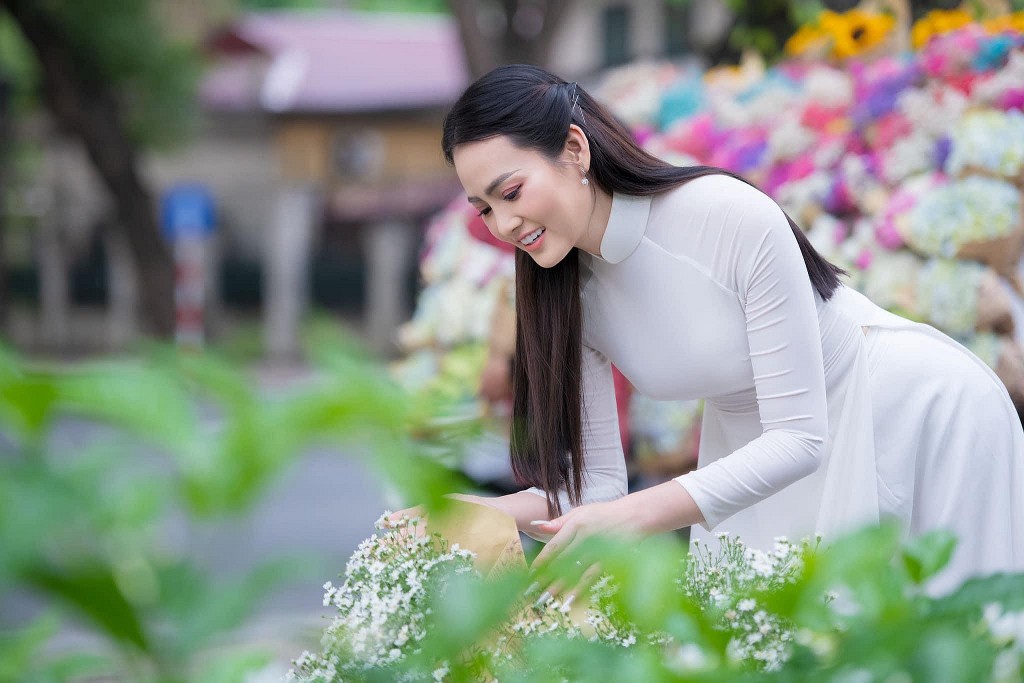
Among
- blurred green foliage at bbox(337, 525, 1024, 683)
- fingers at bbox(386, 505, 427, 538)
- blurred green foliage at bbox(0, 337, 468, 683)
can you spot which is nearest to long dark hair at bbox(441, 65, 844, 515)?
fingers at bbox(386, 505, 427, 538)

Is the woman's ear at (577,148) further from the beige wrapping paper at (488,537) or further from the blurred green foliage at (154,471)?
the blurred green foliage at (154,471)

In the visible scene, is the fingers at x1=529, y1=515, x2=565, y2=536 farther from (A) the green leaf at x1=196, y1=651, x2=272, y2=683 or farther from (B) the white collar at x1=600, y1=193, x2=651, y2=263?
(A) the green leaf at x1=196, y1=651, x2=272, y2=683

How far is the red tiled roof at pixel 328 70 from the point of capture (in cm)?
1788

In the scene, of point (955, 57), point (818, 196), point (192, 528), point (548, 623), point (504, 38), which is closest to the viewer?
point (192, 528)

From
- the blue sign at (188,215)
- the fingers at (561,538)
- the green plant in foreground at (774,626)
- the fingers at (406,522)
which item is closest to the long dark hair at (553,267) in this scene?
the fingers at (561,538)

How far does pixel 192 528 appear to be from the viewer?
1.77 ft

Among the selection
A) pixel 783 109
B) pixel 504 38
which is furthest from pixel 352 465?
pixel 504 38

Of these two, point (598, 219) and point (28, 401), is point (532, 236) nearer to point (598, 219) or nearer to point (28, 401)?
point (598, 219)

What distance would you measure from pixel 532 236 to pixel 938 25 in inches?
104

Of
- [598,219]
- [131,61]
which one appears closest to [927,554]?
[598,219]

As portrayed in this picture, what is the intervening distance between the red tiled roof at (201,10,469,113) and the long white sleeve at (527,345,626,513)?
15.6 meters

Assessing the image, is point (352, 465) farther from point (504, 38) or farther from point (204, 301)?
point (204, 301)

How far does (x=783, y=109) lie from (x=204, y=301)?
14.9m

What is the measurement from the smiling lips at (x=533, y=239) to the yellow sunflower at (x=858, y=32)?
2.90 m
